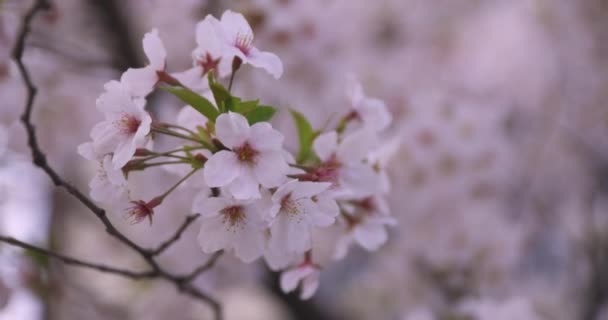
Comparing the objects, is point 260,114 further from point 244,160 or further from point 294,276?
point 294,276

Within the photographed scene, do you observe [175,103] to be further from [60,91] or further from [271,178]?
[271,178]

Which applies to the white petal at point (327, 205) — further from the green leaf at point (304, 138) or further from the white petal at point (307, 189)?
the green leaf at point (304, 138)

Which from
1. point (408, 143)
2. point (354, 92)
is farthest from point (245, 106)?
point (408, 143)

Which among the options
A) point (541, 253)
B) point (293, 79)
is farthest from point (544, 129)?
point (293, 79)

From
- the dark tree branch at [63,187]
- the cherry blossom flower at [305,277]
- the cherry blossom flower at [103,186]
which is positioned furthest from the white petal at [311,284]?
the cherry blossom flower at [103,186]

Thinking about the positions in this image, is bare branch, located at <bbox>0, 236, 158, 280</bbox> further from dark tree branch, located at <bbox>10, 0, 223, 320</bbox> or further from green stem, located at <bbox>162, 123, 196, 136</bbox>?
green stem, located at <bbox>162, 123, 196, 136</bbox>

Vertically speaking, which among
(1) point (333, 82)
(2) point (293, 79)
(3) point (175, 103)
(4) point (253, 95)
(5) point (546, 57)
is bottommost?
(3) point (175, 103)
